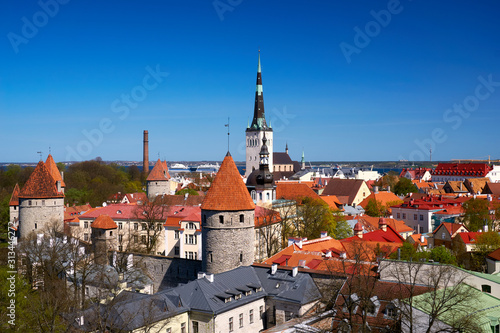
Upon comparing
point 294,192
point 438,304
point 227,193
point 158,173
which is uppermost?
point 158,173

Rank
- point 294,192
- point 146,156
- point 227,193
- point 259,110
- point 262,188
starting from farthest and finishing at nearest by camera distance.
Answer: point 146,156
point 259,110
point 294,192
point 262,188
point 227,193

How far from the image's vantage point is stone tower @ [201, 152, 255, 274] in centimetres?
2734

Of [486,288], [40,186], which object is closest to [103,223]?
[40,186]

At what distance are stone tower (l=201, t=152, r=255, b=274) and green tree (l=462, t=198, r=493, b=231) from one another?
23.4m

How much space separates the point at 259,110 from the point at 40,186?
59.9 m

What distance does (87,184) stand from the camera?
280 feet

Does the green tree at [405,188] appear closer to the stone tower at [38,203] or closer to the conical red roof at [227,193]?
the stone tower at [38,203]

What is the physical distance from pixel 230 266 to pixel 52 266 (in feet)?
34.9

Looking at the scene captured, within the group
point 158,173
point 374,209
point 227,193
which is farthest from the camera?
point 158,173

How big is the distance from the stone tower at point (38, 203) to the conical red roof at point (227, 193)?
20979mm

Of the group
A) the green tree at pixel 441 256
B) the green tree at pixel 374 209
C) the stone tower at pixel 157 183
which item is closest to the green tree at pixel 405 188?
the green tree at pixel 374 209

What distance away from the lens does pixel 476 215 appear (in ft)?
143

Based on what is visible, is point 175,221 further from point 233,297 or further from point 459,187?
point 459,187

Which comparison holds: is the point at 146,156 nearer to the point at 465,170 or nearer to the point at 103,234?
the point at 465,170
